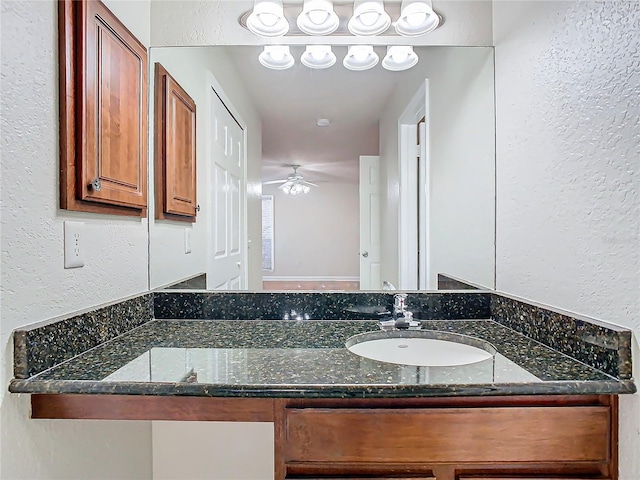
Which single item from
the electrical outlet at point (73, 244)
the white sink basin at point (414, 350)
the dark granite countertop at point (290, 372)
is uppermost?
the electrical outlet at point (73, 244)

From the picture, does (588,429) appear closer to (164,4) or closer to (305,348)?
(305,348)

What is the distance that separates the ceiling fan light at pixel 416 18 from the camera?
1.43m

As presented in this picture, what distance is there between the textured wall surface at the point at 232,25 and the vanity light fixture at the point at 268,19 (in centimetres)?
5

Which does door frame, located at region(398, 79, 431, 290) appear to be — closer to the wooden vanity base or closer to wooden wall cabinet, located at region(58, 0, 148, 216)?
the wooden vanity base

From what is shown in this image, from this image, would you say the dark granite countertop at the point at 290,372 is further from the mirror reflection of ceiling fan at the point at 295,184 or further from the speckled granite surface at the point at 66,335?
the mirror reflection of ceiling fan at the point at 295,184

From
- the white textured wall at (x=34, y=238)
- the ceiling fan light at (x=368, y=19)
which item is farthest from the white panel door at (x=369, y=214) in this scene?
the white textured wall at (x=34, y=238)

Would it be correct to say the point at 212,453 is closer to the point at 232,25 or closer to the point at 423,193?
the point at 423,193

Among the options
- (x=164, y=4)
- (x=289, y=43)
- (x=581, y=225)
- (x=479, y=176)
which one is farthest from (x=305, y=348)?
(x=164, y=4)

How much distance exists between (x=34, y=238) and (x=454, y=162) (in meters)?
1.37

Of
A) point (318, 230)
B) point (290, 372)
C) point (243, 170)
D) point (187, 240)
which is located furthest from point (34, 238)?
point (318, 230)

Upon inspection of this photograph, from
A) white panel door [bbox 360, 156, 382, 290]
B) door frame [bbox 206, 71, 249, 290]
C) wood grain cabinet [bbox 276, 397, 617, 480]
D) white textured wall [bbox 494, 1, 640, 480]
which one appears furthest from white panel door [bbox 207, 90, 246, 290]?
white textured wall [bbox 494, 1, 640, 480]

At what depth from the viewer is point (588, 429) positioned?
85cm

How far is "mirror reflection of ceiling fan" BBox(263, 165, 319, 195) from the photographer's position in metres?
1.60

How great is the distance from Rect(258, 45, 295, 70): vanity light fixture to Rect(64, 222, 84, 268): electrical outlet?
→ 35.0 inches
